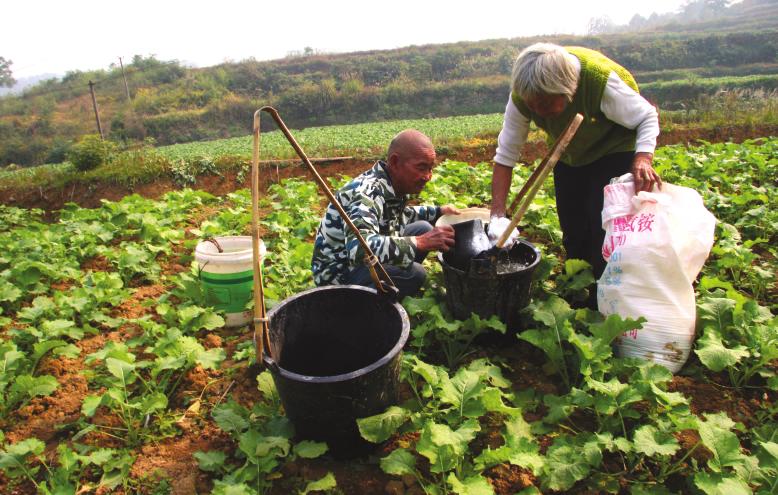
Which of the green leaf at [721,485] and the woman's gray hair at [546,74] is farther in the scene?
the woman's gray hair at [546,74]

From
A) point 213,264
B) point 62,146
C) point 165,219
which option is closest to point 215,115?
point 62,146

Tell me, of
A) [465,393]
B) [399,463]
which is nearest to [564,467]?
[465,393]

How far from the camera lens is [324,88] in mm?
41688

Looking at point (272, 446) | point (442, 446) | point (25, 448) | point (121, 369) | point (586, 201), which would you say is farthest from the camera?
point (586, 201)

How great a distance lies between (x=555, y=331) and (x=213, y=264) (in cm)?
239

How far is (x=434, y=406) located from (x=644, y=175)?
1.77 metres

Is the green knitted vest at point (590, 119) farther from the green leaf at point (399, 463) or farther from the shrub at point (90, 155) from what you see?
the shrub at point (90, 155)

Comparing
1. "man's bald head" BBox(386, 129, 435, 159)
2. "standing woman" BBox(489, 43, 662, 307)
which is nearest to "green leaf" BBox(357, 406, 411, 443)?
"standing woman" BBox(489, 43, 662, 307)

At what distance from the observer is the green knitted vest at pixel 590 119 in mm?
2682

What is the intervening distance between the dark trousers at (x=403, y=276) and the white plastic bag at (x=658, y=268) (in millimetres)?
1170

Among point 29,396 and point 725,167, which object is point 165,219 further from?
point 725,167

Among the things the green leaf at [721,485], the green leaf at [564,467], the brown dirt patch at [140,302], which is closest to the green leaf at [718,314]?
the green leaf at [721,485]

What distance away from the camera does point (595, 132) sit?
292 cm

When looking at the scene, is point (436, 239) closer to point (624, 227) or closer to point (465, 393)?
point (465, 393)
